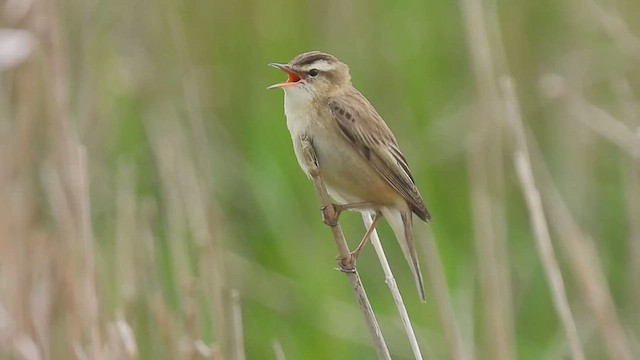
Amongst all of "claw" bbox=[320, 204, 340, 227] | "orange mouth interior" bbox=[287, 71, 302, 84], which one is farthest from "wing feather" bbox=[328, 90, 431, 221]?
"claw" bbox=[320, 204, 340, 227]

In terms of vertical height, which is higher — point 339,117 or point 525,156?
point 339,117

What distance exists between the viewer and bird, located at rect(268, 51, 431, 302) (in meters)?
2.79

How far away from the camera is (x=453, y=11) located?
416 centimetres

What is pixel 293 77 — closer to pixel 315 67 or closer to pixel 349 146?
pixel 315 67

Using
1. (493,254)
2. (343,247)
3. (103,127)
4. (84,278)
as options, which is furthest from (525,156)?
(103,127)

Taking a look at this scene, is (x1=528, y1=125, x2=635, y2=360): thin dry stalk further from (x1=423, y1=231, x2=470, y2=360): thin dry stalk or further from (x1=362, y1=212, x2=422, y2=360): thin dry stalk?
(x1=362, y1=212, x2=422, y2=360): thin dry stalk

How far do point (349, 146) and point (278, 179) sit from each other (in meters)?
0.84

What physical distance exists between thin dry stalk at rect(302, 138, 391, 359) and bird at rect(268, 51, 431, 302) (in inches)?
6.0

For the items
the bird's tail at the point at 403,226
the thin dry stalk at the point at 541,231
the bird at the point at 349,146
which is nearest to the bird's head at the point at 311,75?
the bird at the point at 349,146

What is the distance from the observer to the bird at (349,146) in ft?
9.14

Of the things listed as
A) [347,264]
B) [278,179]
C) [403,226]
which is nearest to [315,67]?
[403,226]

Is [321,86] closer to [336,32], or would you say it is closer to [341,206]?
[341,206]

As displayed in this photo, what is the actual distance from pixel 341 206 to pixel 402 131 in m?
1.25

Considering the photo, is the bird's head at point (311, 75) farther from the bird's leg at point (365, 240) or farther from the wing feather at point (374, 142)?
the bird's leg at point (365, 240)
